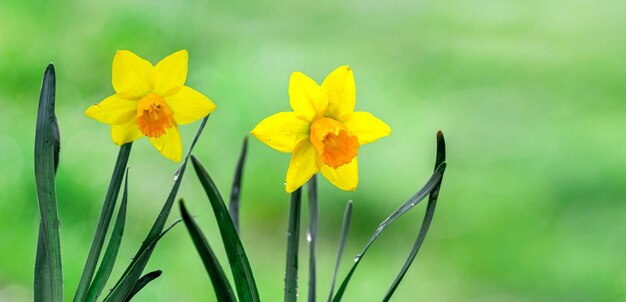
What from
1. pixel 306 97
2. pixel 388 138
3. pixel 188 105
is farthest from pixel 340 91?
pixel 388 138

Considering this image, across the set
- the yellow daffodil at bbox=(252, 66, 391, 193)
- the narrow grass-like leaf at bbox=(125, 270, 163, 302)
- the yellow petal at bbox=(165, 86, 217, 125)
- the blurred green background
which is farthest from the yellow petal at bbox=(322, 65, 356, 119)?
the blurred green background

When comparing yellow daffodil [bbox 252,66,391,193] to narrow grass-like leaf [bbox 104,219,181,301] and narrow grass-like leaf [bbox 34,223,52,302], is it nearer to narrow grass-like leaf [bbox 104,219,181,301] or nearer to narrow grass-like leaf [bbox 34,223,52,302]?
narrow grass-like leaf [bbox 104,219,181,301]

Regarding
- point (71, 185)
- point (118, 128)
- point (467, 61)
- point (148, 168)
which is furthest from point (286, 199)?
point (118, 128)

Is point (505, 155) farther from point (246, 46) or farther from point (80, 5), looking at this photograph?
point (80, 5)

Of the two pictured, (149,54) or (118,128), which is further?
(149,54)

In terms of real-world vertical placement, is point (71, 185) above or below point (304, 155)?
above

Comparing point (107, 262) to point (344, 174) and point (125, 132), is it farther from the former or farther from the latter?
point (344, 174)

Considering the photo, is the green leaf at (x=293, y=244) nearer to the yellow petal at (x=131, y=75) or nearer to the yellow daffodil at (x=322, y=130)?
the yellow daffodil at (x=322, y=130)
